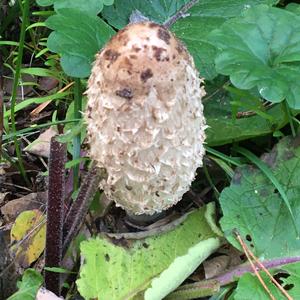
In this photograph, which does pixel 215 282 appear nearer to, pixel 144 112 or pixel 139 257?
pixel 139 257

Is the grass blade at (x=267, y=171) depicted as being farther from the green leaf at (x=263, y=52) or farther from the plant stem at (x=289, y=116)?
the green leaf at (x=263, y=52)

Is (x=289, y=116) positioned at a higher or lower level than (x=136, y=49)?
lower

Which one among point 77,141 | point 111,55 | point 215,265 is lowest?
point 215,265

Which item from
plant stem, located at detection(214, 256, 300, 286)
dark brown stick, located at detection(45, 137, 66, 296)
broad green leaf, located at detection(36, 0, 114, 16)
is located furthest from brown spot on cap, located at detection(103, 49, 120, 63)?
plant stem, located at detection(214, 256, 300, 286)

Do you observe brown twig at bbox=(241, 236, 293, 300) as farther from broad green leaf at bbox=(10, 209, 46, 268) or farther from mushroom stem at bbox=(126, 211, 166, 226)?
broad green leaf at bbox=(10, 209, 46, 268)

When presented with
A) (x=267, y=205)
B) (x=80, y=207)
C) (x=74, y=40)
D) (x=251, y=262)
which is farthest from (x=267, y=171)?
(x=74, y=40)

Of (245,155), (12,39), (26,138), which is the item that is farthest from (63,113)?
(245,155)
